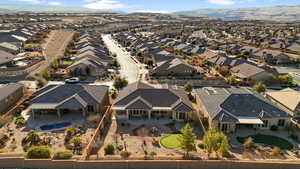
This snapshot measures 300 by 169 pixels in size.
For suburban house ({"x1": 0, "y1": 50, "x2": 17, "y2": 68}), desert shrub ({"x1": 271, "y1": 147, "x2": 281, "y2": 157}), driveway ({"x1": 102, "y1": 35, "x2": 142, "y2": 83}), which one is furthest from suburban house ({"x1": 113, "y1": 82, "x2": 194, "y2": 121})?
suburban house ({"x1": 0, "y1": 50, "x2": 17, "y2": 68})

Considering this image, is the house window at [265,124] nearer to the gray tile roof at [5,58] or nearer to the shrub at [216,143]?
the shrub at [216,143]

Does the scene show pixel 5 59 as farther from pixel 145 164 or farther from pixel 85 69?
pixel 145 164

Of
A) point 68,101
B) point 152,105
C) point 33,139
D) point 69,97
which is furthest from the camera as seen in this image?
point 69,97

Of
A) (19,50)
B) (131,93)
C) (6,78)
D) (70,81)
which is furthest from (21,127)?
(19,50)

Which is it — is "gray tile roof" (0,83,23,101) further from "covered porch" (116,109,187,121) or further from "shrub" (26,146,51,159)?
"covered porch" (116,109,187,121)

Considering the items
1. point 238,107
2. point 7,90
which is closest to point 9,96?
point 7,90

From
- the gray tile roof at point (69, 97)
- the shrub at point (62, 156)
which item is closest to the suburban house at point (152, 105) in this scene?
the gray tile roof at point (69, 97)

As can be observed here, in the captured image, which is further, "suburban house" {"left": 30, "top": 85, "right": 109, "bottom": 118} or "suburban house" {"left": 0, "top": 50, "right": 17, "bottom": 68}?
"suburban house" {"left": 0, "top": 50, "right": 17, "bottom": 68}
